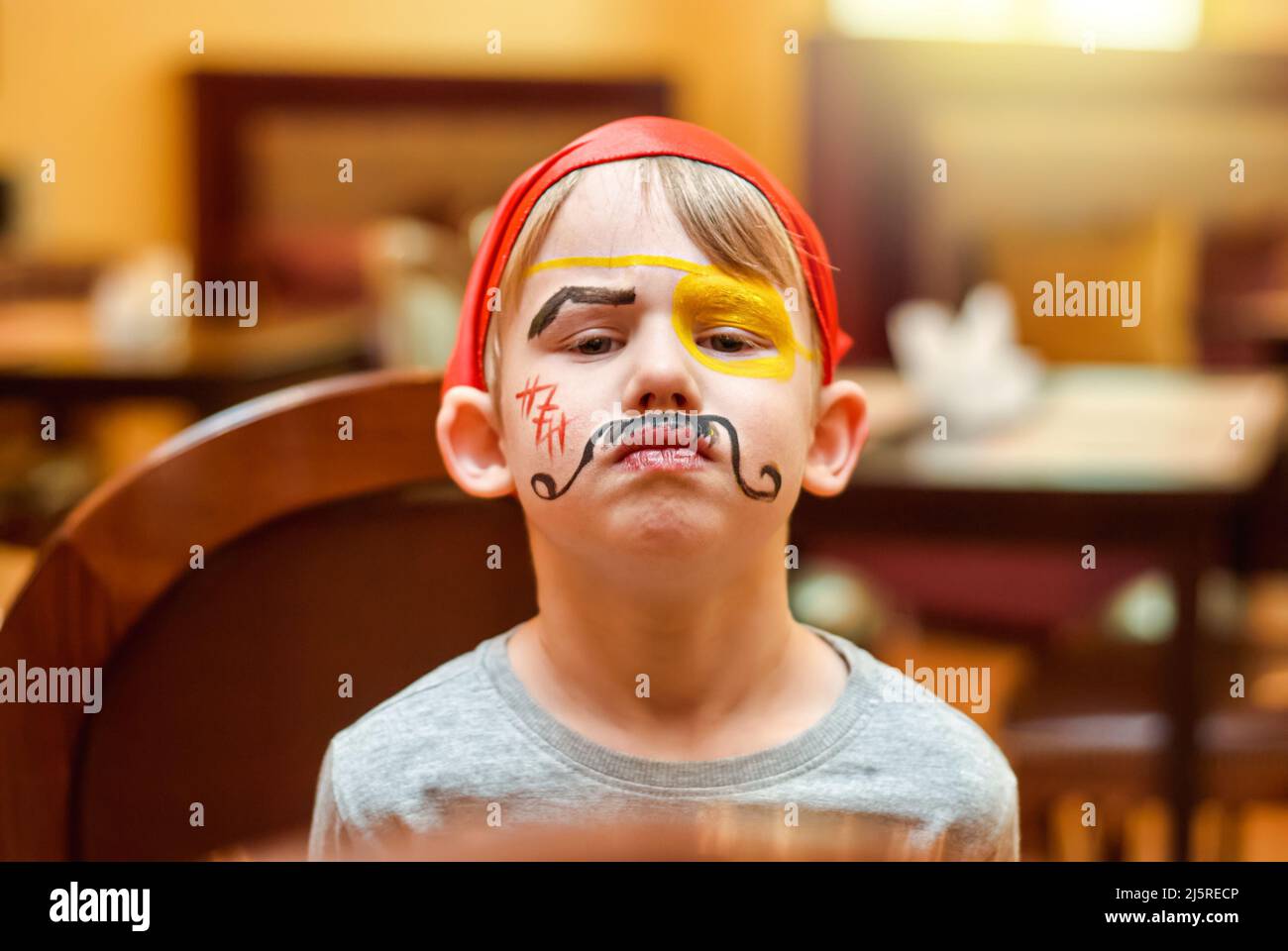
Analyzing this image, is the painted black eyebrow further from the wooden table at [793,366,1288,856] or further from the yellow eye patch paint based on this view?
the wooden table at [793,366,1288,856]

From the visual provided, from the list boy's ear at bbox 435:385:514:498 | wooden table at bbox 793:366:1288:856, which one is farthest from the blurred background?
boy's ear at bbox 435:385:514:498

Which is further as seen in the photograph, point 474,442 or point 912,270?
point 912,270

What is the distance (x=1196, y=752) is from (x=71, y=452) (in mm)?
2638

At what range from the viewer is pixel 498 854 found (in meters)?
0.58

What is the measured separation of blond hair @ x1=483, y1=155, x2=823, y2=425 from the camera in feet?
1.82

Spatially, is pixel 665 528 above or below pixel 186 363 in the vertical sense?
below

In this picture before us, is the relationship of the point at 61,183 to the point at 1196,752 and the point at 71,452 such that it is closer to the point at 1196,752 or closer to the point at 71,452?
the point at 71,452

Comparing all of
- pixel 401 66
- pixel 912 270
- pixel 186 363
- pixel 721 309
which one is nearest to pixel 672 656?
pixel 721 309

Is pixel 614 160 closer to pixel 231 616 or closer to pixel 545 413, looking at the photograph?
pixel 545 413

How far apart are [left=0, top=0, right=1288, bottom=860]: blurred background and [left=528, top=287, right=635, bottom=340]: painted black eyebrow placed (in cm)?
20

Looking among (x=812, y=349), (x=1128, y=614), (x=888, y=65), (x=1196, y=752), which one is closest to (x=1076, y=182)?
(x=888, y=65)

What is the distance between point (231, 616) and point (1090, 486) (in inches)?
45.6

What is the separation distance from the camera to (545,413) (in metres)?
0.56
